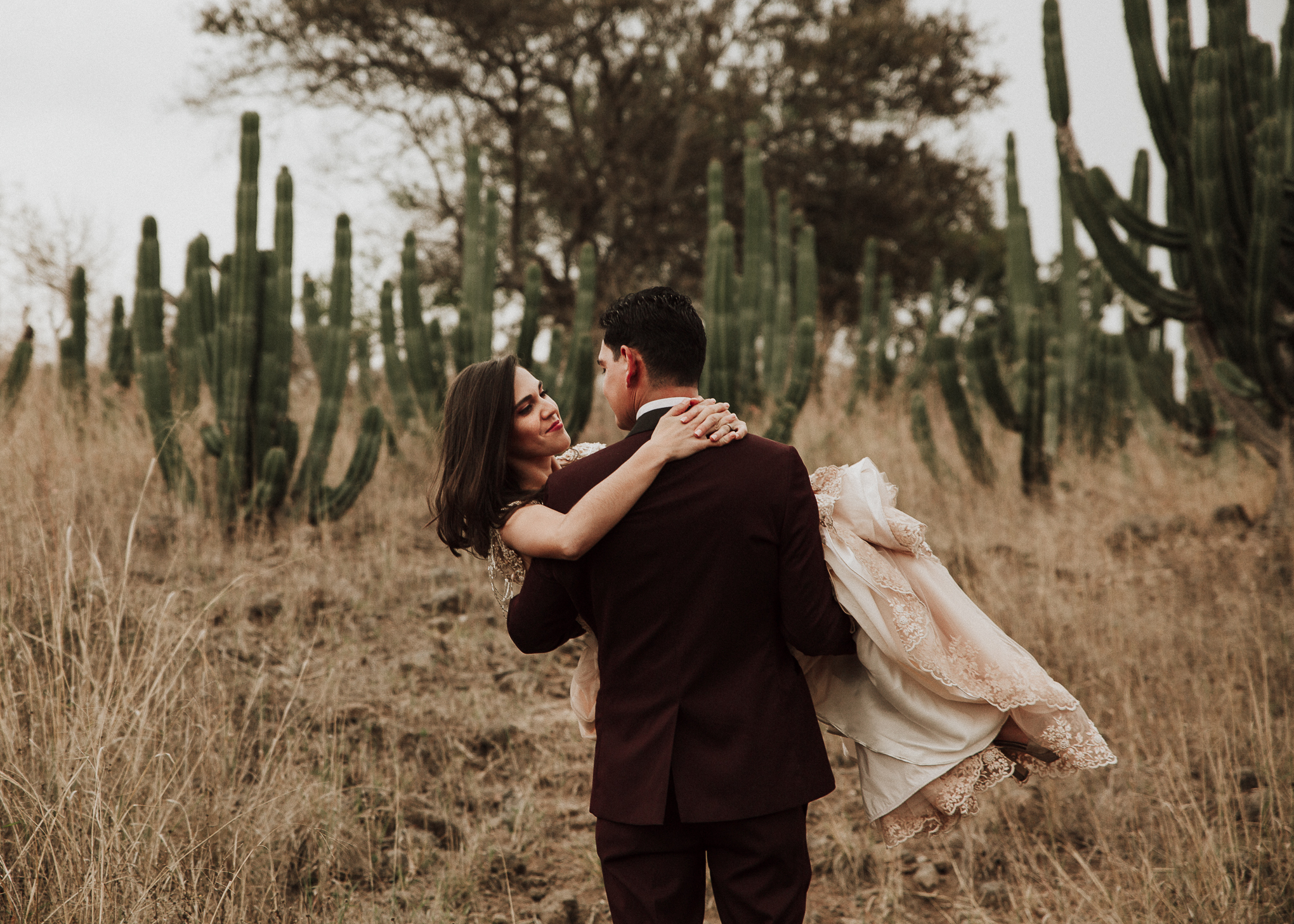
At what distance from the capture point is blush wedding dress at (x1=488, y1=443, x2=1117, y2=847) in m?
2.10

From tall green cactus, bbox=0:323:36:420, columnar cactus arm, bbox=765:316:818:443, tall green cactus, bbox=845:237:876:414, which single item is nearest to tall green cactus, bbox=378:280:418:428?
tall green cactus, bbox=0:323:36:420

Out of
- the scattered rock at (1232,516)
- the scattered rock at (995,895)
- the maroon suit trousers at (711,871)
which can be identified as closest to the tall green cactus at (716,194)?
the scattered rock at (1232,516)

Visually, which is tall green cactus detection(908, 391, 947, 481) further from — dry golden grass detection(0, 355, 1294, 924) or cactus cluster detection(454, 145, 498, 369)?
cactus cluster detection(454, 145, 498, 369)

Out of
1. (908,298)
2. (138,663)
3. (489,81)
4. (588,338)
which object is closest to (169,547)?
(138,663)

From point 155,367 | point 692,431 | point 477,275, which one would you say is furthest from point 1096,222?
point 155,367

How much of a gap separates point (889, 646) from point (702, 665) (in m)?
0.42

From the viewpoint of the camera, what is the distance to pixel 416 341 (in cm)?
780

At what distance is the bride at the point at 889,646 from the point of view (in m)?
2.10

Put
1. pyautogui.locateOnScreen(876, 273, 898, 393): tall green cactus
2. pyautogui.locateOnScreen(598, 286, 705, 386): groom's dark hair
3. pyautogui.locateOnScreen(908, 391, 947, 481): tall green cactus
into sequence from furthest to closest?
pyautogui.locateOnScreen(876, 273, 898, 393): tall green cactus
pyautogui.locateOnScreen(908, 391, 947, 481): tall green cactus
pyautogui.locateOnScreen(598, 286, 705, 386): groom's dark hair

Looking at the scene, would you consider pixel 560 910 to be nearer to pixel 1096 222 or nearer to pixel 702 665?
pixel 702 665

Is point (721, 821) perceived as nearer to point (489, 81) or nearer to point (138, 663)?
point (138, 663)

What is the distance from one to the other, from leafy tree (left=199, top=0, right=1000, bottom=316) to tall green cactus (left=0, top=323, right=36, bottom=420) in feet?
24.7

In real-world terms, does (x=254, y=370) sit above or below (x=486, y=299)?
below

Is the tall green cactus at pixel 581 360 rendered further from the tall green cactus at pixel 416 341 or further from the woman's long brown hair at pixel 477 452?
the woman's long brown hair at pixel 477 452
